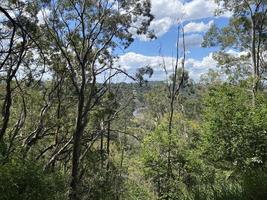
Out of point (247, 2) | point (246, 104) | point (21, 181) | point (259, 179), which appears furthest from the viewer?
point (247, 2)

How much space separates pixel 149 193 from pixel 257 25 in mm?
13436

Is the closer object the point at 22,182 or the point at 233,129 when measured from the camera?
the point at 22,182

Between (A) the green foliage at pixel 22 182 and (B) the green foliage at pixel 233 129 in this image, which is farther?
(B) the green foliage at pixel 233 129

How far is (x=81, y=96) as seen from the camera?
20.4 m

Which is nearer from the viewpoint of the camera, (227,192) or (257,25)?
(227,192)

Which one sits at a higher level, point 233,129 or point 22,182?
point 233,129

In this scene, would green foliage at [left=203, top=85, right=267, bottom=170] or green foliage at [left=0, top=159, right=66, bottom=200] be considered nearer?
green foliage at [left=0, top=159, right=66, bottom=200]

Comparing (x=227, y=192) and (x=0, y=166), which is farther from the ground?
(x=227, y=192)

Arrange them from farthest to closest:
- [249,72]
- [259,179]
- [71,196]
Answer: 1. [249,72]
2. [71,196]
3. [259,179]

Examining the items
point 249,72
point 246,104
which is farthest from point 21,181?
point 249,72

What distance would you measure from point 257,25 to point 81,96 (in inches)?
522

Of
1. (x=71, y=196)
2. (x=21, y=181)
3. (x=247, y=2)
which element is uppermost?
(x=247, y=2)

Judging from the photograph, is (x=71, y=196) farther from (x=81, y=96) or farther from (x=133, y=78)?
(x=133, y=78)

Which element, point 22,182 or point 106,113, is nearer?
point 22,182
